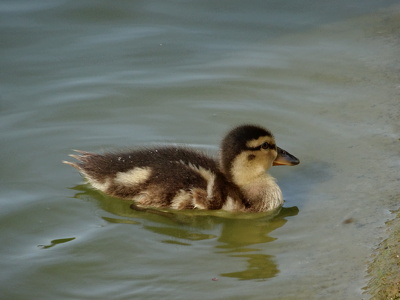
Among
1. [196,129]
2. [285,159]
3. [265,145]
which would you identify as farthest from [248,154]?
[196,129]

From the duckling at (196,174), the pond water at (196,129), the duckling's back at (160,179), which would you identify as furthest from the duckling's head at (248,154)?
the pond water at (196,129)

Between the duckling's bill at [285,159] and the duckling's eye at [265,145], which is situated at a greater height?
the duckling's eye at [265,145]

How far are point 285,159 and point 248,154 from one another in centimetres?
28

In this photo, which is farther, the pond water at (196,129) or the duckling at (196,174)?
the duckling at (196,174)

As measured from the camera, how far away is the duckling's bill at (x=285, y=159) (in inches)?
222

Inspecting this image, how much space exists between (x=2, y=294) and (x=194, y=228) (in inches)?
52.2

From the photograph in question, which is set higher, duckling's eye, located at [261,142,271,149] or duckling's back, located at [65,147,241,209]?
duckling's eye, located at [261,142,271,149]

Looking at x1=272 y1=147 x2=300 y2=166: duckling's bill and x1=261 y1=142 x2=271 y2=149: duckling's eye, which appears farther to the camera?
x1=272 y1=147 x2=300 y2=166: duckling's bill

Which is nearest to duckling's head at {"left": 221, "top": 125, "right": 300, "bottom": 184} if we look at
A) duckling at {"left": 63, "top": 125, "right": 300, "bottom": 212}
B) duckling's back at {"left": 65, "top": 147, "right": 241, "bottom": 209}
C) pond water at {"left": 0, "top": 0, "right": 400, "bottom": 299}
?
duckling at {"left": 63, "top": 125, "right": 300, "bottom": 212}

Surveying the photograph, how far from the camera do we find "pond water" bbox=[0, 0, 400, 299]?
14.8 feet

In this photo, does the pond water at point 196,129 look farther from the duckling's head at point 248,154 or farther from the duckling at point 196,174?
the duckling's head at point 248,154

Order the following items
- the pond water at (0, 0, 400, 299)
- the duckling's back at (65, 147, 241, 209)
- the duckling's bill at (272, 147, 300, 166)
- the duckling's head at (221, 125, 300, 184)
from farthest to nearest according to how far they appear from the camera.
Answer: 1. the duckling's bill at (272, 147, 300, 166)
2. the duckling's head at (221, 125, 300, 184)
3. the duckling's back at (65, 147, 241, 209)
4. the pond water at (0, 0, 400, 299)

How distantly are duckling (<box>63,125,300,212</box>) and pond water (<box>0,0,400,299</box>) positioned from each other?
0.10 metres

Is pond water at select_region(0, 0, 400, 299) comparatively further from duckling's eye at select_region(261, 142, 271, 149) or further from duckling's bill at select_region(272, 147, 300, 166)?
duckling's eye at select_region(261, 142, 271, 149)
